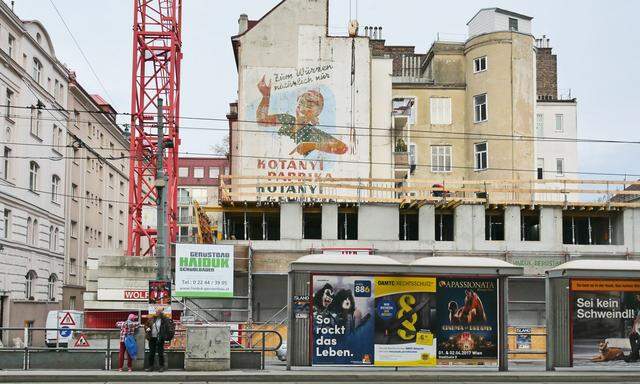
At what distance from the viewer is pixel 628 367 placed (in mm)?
21688

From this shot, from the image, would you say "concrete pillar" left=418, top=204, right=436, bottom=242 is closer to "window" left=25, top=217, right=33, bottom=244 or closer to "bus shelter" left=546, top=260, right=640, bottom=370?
"bus shelter" left=546, top=260, right=640, bottom=370

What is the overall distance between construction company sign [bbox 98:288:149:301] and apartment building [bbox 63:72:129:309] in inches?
543

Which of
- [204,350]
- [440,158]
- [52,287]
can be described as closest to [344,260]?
[204,350]

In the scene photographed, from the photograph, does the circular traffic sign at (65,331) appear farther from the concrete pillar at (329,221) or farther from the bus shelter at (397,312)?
the concrete pillar at (329,221)

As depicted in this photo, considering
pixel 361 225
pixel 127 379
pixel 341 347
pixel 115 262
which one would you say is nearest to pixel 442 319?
pixel 341 347

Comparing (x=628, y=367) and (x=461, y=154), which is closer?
(x=628, y=367)

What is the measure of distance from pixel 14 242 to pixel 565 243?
29067mm

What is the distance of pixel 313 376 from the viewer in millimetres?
20219

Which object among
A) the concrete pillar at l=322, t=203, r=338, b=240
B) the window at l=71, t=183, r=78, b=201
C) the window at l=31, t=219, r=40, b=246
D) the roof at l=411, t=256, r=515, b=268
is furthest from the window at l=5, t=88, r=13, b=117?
the roof at l=411, t=256, r=515, b=268

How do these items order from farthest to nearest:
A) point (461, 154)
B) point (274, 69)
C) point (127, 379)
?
point (461, 154) < point (274, 69) < point (127, 379)

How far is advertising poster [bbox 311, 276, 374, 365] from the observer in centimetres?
2170

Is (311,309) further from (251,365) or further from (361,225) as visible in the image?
(361,225)

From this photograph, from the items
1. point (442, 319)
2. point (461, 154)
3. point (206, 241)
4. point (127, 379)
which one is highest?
point (461, 154)

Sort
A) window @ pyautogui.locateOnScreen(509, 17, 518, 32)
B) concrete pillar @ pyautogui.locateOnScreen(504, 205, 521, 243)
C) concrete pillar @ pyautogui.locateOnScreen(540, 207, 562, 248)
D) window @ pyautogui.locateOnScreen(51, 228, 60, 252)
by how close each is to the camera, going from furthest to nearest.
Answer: window @ pyautogui.locateOnScreen(51, 228, 60, 252), window @ pyautogui.locateOnScreen(509, 17, 518, 32), concrete pillar @ pyautogui.locateOnScreen(540, 207, 562, 248), concrete pillar @ pyautogui.locateOnScreen(504, 205, 521, 243)
